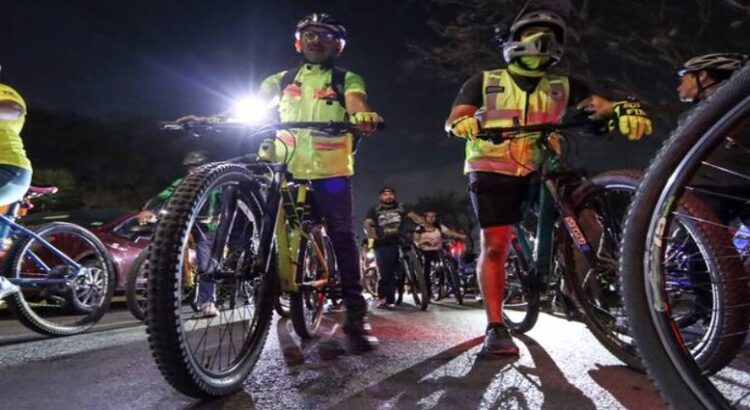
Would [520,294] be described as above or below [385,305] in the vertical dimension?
above

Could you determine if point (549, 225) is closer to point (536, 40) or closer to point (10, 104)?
point (536, 40)

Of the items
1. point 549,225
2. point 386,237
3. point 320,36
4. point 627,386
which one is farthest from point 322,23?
point 386,237

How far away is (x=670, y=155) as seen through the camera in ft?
4.87

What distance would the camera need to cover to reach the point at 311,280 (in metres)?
4.13

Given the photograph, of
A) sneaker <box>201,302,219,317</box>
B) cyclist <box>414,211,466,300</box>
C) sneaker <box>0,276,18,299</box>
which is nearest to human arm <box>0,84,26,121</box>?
sneaker <box>0,276,18,299</box>

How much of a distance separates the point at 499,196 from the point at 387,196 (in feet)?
19.4

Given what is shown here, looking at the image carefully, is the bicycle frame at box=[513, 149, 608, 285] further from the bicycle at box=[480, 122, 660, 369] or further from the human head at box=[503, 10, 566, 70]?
the human head at box=[503, 10, 566, 70]

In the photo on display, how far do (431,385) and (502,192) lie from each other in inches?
54.7

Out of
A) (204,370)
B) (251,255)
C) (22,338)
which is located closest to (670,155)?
(204,370)

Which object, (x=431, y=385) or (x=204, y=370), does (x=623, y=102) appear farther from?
(x=204, y=370)

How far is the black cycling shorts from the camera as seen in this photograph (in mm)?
3568

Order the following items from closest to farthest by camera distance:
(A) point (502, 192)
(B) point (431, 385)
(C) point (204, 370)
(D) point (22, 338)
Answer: (C) point (204, 370) < (B) point (431, 385) < (A) point (502, 192) < (D) point (22, 338)

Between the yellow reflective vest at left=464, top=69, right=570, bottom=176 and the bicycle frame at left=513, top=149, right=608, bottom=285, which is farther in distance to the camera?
the yellow reflective vest at left=464, top=69, right=570, bottom=176

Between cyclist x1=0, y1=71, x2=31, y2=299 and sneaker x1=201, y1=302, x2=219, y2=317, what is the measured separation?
2.29m
